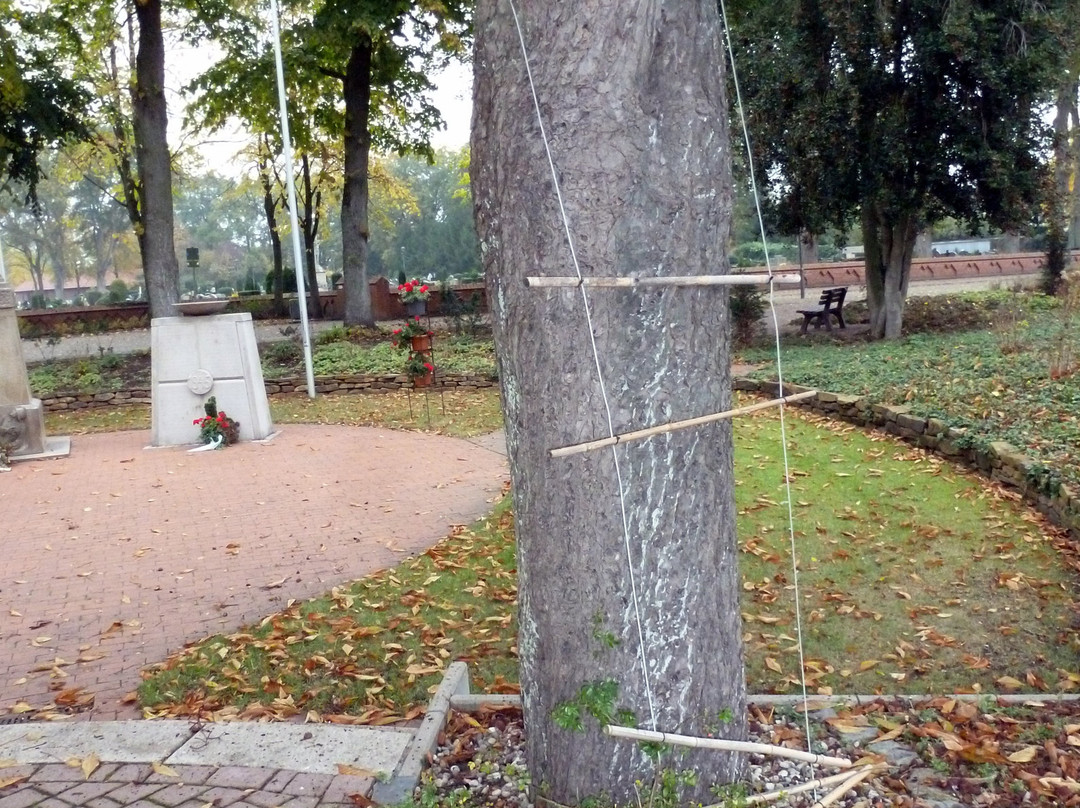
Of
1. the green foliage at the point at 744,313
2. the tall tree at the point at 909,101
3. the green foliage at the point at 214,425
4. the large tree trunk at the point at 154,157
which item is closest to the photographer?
the green foliage at the point at 214,425

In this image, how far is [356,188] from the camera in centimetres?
2294

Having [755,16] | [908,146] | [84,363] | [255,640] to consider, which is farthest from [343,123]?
[255,640]

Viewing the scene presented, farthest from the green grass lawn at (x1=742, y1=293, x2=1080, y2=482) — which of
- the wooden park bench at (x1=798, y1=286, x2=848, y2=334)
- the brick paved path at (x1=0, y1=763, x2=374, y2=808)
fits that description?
the brick paved path at (x1=0, y1=763, x2=374, y2=808)

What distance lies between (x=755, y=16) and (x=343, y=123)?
38.6 ft

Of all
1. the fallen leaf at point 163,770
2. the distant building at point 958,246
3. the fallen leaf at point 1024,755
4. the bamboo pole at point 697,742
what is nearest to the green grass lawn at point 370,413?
the fallen leaf at point 163,770

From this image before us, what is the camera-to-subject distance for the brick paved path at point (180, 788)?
10.5ft

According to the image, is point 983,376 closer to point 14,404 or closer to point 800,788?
point 800,788

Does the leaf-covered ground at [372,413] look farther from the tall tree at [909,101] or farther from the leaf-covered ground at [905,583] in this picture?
the tall tree at [909,101]

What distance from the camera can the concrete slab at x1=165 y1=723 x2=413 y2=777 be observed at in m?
3.41

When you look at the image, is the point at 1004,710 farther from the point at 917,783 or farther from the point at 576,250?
the point at 576,250

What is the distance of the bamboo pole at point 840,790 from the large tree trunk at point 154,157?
18.1 meters

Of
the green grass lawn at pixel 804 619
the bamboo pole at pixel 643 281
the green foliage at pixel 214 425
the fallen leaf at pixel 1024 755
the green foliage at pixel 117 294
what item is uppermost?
the green foliage at pixel 117 294

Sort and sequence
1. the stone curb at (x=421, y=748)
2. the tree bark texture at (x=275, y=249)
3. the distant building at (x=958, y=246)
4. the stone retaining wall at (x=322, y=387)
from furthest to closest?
the distant building at (x=958, y=246)
the tree bark texture at (x=275, y=249)
the stone retaining wall at (x=322, y=387)
the stone curb at (x=421, y=748)

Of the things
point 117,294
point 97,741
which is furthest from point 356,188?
point 117,294
